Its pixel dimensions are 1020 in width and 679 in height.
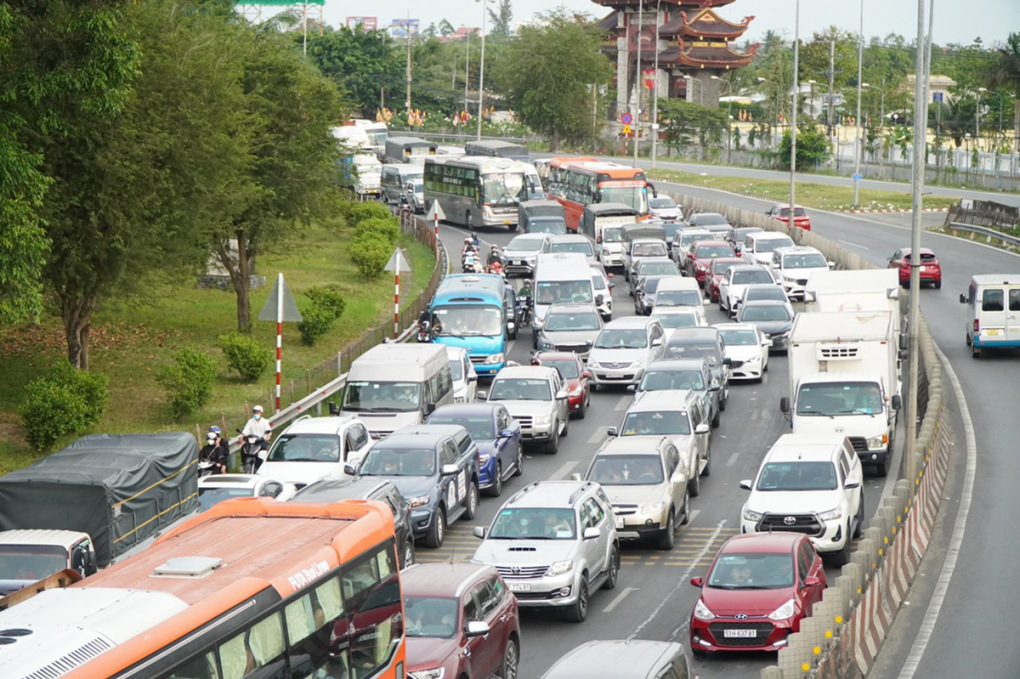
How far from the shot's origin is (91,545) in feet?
64.8

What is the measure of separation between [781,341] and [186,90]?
61.1 ft

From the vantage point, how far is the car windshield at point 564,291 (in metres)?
41.9

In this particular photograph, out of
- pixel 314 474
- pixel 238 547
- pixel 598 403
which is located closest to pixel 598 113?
pixel 598 403

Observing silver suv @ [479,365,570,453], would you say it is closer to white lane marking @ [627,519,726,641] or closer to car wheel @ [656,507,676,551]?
white lane marking @ [627,519,726,641]

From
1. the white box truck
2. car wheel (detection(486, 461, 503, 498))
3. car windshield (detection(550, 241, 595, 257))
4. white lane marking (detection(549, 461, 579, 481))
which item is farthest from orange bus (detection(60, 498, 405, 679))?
car windshield (detection(550, 241, 595, 257))

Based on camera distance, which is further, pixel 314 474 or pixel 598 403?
pixel 598 403

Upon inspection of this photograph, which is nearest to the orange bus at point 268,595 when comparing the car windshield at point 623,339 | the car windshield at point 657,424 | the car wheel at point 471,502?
the car wheel at point 471,502

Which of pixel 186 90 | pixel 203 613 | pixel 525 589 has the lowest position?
pixel 525 589

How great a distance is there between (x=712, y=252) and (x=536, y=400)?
2305cm

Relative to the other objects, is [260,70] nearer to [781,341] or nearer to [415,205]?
[781,341]

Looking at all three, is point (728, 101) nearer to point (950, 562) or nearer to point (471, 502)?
point (471, 502)

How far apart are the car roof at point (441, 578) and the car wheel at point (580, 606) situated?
295 cm

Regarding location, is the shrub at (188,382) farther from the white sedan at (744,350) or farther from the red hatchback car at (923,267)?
the red hatchback car at (923,267)

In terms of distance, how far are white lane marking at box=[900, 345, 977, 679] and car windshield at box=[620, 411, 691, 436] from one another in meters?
5.47
